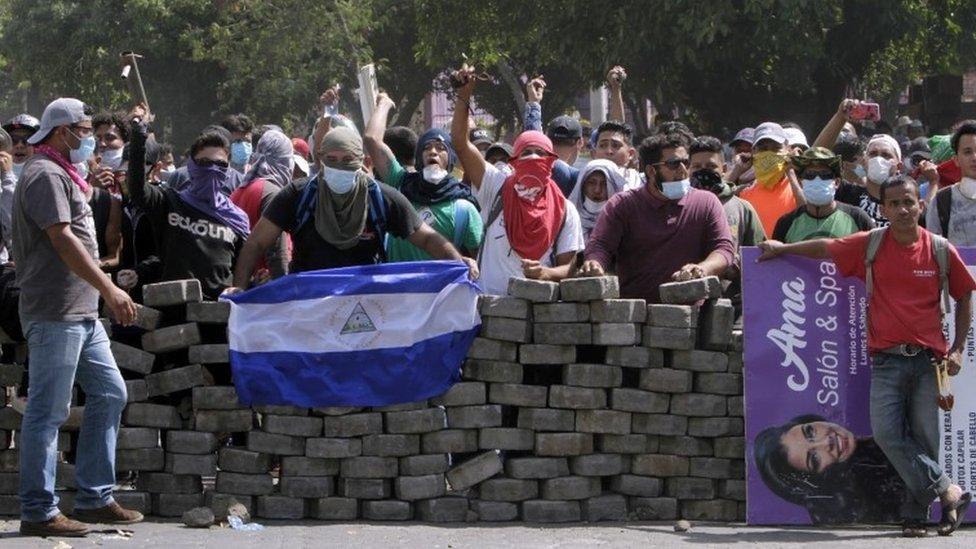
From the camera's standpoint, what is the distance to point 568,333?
311 inches

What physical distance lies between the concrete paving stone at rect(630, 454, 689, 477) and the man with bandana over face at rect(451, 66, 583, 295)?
107 centimetres

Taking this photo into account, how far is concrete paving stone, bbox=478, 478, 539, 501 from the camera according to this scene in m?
7.95

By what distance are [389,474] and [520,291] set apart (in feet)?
3.69

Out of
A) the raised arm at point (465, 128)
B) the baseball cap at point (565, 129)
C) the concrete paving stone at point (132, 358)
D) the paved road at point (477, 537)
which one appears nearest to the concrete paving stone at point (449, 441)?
the paved road at point (477, 537)

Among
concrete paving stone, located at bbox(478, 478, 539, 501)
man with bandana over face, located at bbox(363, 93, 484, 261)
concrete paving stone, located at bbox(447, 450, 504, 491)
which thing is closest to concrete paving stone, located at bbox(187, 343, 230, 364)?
man with bandana over face, located at bbox(363, 93, 484, 261)

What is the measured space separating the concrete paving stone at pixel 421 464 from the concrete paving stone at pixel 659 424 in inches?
39.3

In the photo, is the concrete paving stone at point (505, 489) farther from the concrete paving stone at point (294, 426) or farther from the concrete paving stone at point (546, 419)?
the concrete paving stone at point (294, 426)

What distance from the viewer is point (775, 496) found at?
310 inches

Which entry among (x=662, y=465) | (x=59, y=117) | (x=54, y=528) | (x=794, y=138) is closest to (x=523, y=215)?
(x=662, y=465)

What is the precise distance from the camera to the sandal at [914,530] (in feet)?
24.8

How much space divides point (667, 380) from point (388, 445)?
1.43 meters

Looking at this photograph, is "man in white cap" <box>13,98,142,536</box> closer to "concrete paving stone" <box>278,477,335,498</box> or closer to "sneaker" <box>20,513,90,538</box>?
"sneaker" <box>20,513,90,538</box>

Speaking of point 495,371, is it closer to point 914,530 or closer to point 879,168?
point 914,530

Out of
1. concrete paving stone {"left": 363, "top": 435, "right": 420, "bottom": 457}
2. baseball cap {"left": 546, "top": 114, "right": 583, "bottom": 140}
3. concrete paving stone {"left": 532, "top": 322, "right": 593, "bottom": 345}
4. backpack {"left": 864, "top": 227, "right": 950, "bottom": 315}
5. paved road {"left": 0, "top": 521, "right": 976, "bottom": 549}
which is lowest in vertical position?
paved road {"left": 0, "top": 521, "right": 976, "bottom": 549}
